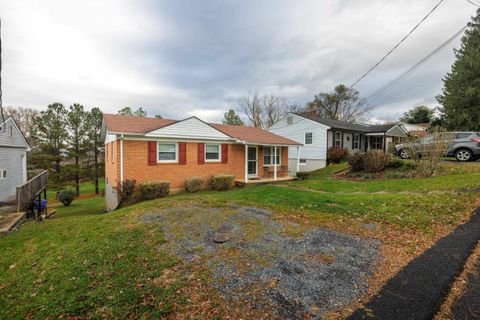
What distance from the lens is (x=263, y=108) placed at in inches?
1497

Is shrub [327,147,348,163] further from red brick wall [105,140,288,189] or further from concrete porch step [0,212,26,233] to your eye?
concrete porch step [0,212,26,233]

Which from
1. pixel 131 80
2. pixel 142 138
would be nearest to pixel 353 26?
pixel 142 138

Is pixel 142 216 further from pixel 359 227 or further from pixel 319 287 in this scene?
pixel 359 227

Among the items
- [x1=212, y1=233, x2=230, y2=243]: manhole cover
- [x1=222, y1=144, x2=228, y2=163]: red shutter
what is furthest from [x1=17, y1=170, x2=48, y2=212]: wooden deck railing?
[x1=212, y1=233, x2=230, y2=243]: manhole cover

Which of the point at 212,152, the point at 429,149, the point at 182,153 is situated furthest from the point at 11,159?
the point at 429,149

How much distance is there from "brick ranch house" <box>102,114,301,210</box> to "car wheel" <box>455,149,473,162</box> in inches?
389

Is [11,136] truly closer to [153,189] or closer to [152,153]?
[152,153]

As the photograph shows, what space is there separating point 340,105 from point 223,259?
41.7m

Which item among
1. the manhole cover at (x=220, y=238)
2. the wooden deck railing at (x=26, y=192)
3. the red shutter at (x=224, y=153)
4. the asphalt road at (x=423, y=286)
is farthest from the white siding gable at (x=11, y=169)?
the asphalt road at (x=423, y=286)

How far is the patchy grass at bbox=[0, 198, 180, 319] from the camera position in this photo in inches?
101

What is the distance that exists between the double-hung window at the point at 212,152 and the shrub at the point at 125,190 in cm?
407

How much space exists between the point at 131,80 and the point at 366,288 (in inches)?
728

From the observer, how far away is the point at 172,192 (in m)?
11.0

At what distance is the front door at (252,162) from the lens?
1449 cm
